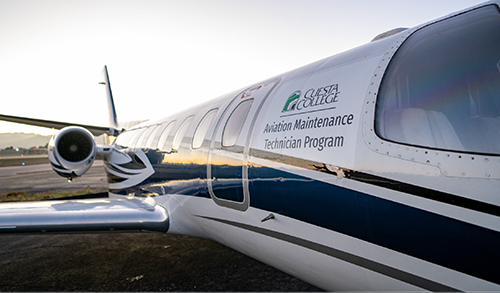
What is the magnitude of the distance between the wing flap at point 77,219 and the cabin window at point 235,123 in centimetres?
194

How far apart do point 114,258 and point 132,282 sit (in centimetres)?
143

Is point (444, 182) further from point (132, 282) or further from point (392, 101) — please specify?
point (132, 282)

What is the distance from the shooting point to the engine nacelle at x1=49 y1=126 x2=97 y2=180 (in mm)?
7758

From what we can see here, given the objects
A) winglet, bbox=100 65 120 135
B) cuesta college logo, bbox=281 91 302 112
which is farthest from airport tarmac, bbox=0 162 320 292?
winglet, bbox=100 65 120 135

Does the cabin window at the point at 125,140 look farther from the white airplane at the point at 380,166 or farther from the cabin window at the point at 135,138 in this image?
the white airplane at the point at 380,166

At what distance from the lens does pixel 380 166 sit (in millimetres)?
1961

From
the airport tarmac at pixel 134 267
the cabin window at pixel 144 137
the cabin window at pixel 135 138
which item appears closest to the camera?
the airport tarmac at pixel 134 267

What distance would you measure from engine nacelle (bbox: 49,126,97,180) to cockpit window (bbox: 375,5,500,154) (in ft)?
24.7

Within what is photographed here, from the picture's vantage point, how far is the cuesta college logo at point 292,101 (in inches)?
113

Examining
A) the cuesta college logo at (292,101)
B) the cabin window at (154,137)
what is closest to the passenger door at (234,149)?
the cuesta college logo at (292,101)

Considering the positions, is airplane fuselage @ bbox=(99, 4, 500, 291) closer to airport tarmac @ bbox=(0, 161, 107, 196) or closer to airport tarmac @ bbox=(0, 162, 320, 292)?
airport tarmac @ bbox=(0, 162, 320, 292)

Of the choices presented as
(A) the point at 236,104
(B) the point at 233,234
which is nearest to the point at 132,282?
(B) the point at 233,234

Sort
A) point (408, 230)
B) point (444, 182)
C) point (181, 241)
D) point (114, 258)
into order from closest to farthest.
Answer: point (444, 182) → point (408, 230) → point (114, 258) → point (181, 241)

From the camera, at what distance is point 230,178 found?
3.54 metres
